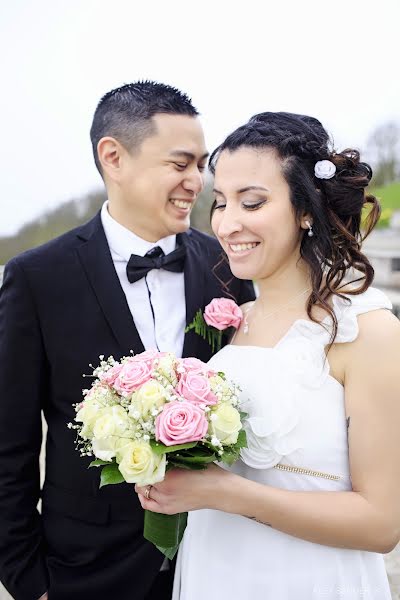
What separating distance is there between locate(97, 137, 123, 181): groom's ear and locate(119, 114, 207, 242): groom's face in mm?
43

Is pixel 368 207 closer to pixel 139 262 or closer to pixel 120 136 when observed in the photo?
pixel 139 262

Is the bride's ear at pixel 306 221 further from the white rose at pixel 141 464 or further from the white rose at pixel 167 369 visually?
the white rose at pixel 141 464

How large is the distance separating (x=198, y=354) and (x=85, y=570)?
40.2 inches

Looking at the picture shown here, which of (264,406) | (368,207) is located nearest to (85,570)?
(264,406)

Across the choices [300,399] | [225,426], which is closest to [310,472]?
[300,399]

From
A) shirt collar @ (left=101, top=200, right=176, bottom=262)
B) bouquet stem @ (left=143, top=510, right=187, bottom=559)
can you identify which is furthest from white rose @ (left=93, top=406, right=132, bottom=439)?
shirt collar @ (left=101, top=200, right=176, bottom=262)

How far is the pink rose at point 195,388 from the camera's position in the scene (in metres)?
1.59

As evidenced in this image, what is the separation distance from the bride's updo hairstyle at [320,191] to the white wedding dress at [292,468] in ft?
0.44

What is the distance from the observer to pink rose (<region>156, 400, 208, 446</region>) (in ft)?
4.85

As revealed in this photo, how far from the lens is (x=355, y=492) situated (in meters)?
1.71

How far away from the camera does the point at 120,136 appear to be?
266cm

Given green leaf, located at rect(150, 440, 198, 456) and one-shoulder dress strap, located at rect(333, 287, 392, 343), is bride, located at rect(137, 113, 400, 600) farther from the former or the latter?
green leaf, located at rect(150, 440, 198, 456)

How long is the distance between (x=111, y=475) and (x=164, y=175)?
1.43 m

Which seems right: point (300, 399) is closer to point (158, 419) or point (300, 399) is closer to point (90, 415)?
point (158, 419)
